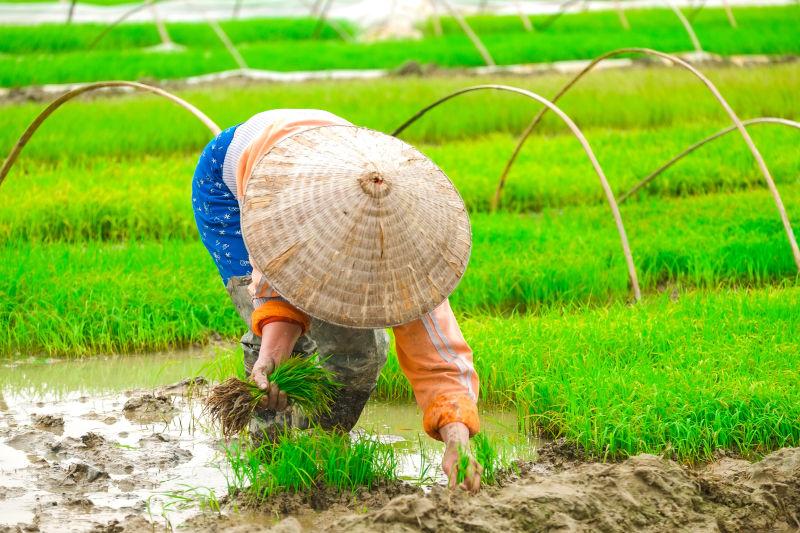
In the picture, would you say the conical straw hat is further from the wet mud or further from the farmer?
the wet mud

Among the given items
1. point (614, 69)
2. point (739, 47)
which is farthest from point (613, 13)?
point (614, 69)

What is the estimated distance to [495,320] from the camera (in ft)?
14.2

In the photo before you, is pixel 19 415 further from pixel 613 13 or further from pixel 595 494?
pixel 613 13

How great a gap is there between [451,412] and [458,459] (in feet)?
0.41

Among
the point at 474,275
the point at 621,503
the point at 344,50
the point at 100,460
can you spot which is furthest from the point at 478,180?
the point at 344,50

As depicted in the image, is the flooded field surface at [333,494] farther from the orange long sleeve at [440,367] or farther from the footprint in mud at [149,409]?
the orange long sleeve at [440,367]

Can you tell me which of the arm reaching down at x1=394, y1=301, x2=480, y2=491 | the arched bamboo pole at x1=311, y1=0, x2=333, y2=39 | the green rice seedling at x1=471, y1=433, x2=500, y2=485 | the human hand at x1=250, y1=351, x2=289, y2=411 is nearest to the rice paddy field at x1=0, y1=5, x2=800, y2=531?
the green rice seedling at x1=471, y1=433, x2=500, y2=485

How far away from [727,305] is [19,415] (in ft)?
8.97

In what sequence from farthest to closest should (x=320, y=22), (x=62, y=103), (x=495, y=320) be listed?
(x=320, y=22)
(x=495, y=320)
(x=62, y=103)

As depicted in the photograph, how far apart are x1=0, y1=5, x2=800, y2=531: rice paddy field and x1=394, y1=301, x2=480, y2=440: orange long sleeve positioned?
20 centimetres

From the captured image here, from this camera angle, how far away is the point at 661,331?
394 centimetres

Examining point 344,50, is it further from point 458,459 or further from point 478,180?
point 458,459

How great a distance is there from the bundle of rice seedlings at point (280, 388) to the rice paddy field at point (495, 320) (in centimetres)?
22

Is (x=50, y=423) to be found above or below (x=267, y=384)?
below
